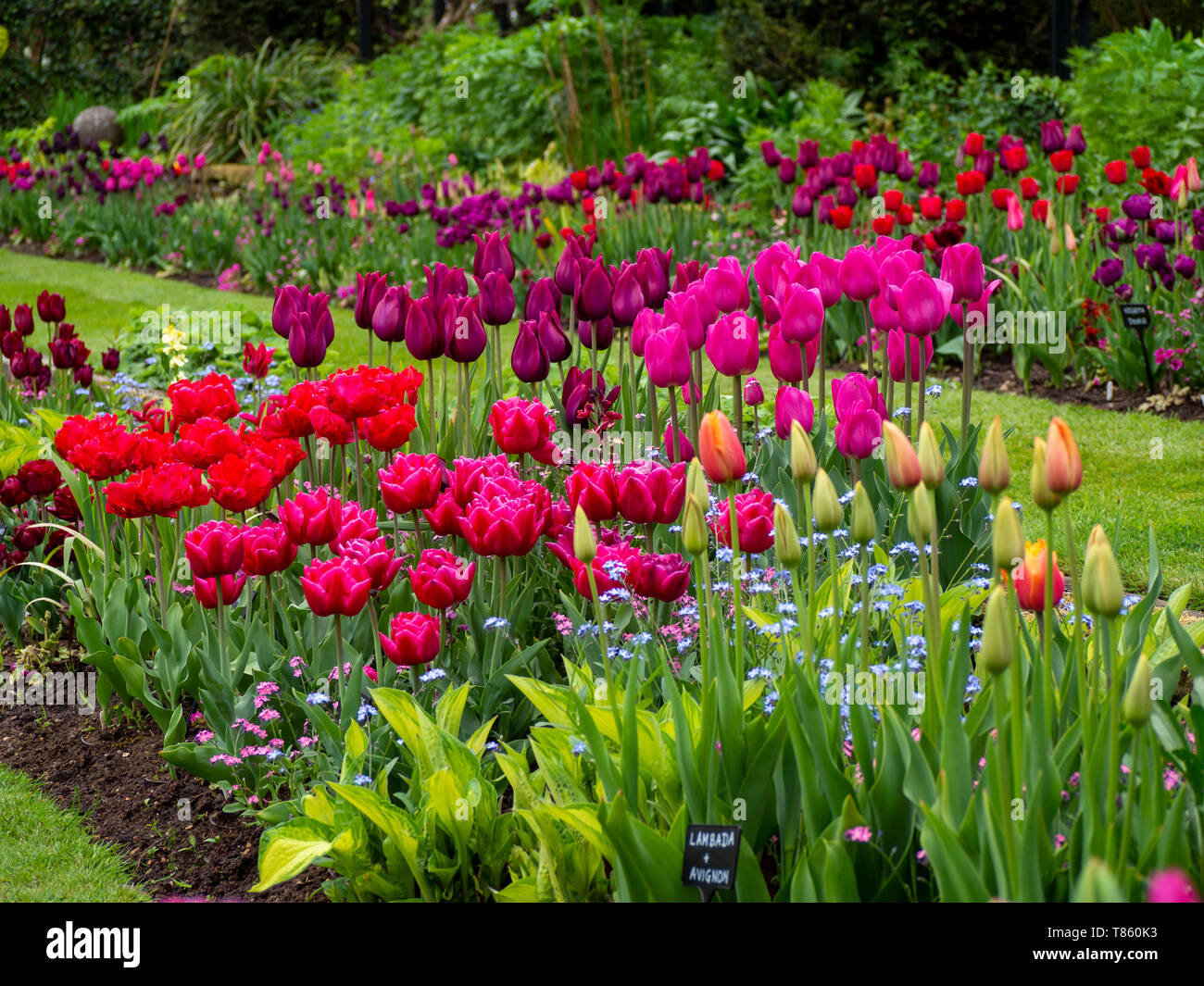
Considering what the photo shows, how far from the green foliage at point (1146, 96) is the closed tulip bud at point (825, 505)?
21.7 feet

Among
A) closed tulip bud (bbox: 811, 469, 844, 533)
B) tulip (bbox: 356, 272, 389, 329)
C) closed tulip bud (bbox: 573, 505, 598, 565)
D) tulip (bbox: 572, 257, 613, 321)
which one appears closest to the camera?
closed tulip bud (bbox: 811, 469, 844, 533)

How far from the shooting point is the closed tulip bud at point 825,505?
173 cm

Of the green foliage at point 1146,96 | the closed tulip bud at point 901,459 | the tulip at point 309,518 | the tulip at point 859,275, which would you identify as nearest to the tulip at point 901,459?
the closed tulip bud at point 901,459

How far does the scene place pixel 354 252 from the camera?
930cm

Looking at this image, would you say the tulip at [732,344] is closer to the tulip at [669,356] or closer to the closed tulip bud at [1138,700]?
the tulip at [669,356]

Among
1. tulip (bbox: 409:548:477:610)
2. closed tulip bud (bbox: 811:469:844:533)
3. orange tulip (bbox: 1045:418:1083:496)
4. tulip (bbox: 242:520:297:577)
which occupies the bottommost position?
tulip (bbox: 409:548:477:610)

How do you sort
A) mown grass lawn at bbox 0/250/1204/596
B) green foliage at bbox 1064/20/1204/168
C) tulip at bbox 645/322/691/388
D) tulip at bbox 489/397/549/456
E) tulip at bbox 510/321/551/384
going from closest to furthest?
tulip at bbox 645/322/691/388 < tulip at bbox 489/397/549/456 < tulip at bbox 510/321/551/384 < mown grass lawn at bbox 0/250/1204/596 < green foliage at bbox 1064/20/1204/168

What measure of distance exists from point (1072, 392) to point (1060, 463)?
16.0 feet

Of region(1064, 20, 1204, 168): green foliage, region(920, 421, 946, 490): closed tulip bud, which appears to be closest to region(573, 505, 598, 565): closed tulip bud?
region(920, 421, 946, 490): closed tulip bud

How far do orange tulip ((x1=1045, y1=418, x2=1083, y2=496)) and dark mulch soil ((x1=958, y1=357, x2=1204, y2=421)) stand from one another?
4.43 m

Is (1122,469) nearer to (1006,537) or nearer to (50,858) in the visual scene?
(1006,537)

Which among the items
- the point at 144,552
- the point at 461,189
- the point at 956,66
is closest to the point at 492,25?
the point at 956,66

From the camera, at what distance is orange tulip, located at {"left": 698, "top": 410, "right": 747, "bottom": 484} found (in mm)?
1910

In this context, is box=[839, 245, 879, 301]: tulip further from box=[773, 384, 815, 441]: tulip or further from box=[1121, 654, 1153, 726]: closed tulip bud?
box=[1121, 654, 1153, 726]: closed tulip bud
